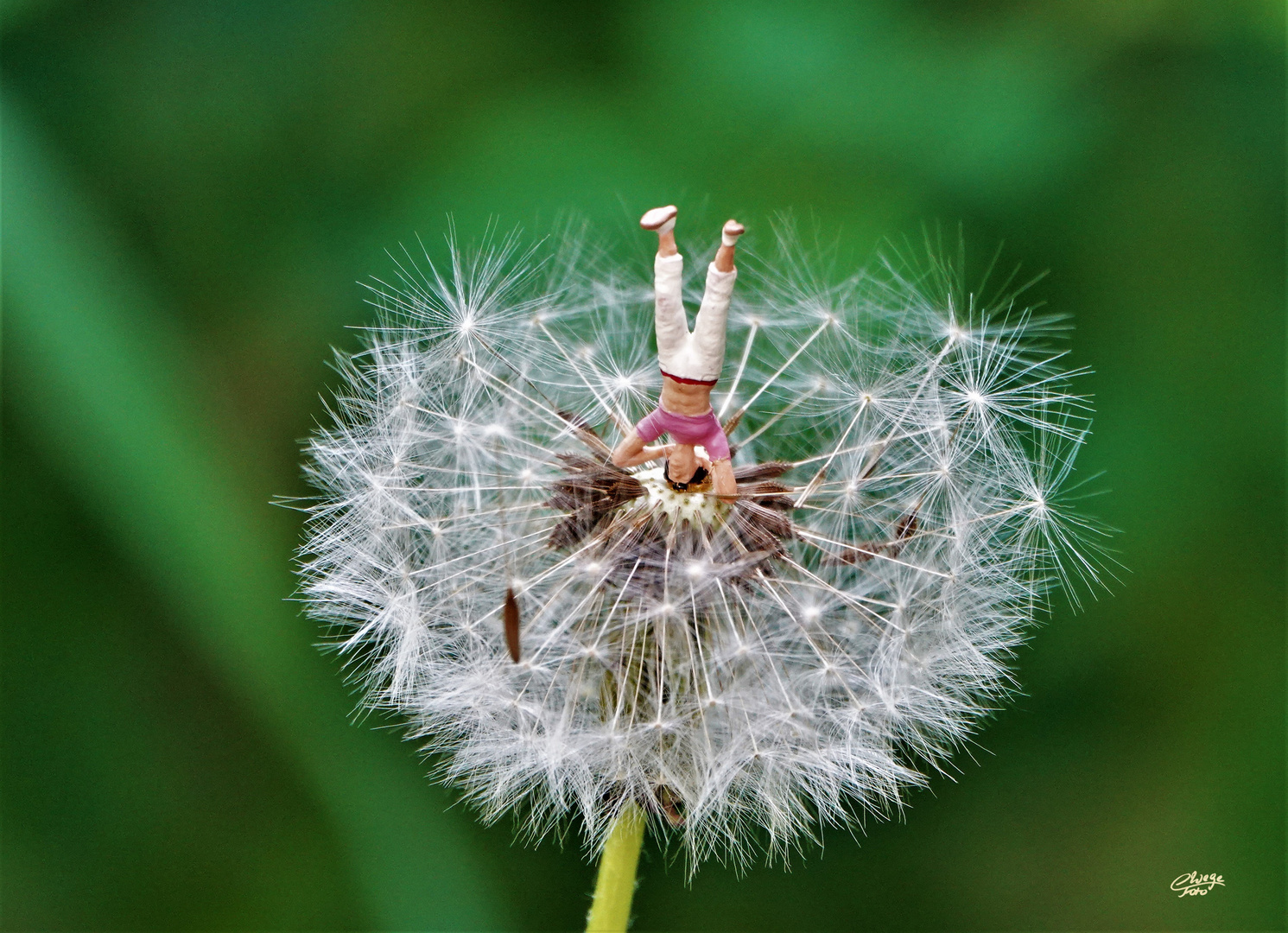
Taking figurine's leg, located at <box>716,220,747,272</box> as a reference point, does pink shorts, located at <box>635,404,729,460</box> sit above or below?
Answer: below

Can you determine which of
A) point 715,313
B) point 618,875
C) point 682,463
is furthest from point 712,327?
point 618,875

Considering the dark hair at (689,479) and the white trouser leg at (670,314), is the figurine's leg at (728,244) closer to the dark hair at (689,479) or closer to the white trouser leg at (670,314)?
the white trouser leg at (670,314)

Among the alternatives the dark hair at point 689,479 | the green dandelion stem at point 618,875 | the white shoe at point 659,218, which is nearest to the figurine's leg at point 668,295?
the white shoe at point 659,218

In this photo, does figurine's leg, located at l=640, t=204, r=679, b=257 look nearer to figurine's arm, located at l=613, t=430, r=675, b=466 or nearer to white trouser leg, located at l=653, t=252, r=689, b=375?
white trouser leg, located at l=653, t=252, r=689, b=375

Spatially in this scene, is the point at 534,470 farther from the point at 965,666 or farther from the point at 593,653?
the point at 965,666

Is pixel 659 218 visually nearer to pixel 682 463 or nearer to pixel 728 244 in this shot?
pixel 728 244

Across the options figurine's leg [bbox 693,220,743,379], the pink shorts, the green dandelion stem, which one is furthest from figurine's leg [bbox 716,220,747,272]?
the green dandelion stem

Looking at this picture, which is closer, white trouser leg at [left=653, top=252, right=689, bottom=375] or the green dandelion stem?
white trouser leg at [left=653, top=252, right=689, bottom=375]
